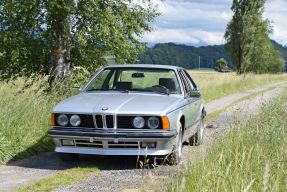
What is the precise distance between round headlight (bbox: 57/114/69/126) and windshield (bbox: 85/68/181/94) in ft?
4.73

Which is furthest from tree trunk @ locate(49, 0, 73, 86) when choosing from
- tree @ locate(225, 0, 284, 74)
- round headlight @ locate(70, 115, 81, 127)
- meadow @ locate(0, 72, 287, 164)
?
tree @ locate(225, 0, 284, 74)

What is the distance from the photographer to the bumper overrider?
7.59m

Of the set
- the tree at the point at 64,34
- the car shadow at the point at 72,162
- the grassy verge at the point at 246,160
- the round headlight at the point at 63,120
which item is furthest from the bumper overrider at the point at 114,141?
the tree at the point at 64,34

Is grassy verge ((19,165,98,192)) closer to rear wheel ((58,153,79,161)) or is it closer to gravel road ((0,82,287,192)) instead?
Answer: gravel road ((0,82,287,192))

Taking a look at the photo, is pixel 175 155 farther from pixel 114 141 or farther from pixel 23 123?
pixel 23 123

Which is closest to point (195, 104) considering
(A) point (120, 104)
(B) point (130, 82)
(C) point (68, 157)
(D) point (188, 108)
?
(D) point (188, 108)

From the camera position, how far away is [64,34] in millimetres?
13953

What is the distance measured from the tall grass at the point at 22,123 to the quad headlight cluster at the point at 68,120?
3.97 feet

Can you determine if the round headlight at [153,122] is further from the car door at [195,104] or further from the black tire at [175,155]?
the car door at [195,104]

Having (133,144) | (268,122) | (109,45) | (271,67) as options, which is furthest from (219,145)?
(271,67)

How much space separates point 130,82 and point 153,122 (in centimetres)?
169

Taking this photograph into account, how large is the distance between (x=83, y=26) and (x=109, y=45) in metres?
0.87

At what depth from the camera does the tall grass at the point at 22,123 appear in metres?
8.72

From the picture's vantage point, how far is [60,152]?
26.1 ft
